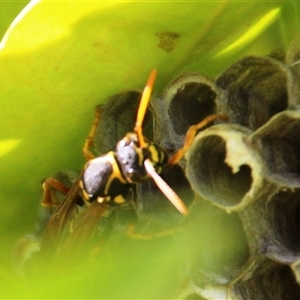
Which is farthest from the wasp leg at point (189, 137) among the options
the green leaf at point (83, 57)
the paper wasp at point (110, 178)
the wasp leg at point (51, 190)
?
the wasp leg at point (51, 190)

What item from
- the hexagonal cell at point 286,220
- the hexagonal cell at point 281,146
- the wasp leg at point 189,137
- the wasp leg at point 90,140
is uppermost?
the wasp leg at point 90,140

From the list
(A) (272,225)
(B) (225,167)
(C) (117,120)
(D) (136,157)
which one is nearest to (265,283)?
(A) (272,225)

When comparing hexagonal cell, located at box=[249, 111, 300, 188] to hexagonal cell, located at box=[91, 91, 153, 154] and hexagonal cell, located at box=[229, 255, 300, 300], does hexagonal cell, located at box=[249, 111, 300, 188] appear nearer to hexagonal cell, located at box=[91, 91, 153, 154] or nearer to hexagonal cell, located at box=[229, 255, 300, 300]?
hexagonal cell, located at box=[229, 255, 300, 300]

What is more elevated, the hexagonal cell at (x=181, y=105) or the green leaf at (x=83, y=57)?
the green leaf at (x=83, y=57)

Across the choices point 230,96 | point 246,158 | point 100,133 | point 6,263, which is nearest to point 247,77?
point 230,96

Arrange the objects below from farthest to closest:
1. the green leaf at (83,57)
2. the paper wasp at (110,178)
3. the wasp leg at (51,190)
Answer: the wasp leg at (51,190) < the paper wasp at (110,178) < the green leaf at (83,57)

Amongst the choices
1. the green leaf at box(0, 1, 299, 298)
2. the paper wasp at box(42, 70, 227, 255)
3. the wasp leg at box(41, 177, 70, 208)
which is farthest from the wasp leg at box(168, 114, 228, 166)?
the wasp leg at box(41, 177, 70, 208)

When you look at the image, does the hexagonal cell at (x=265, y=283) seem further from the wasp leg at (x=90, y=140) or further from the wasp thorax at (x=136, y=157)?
the wasp leg at (x=90, y=140)
